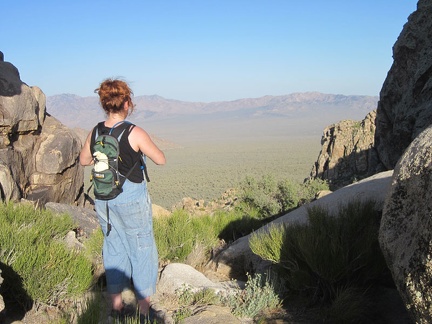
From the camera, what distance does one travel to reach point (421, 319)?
286cm

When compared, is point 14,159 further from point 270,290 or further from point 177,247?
point 270,290

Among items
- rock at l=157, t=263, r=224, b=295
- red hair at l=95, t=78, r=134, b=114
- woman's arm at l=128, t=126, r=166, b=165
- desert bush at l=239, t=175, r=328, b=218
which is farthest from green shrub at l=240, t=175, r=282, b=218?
red hair at l=95, t=78, r=134, b=114

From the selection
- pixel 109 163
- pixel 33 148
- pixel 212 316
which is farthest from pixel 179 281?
pixel 33 148

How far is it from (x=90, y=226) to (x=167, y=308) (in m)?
4.55

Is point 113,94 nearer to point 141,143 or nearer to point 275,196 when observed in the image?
point 141,143

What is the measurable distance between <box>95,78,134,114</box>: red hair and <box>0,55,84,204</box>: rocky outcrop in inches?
242

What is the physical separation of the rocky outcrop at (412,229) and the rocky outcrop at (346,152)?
462 inches

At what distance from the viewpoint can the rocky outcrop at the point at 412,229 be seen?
2791mm

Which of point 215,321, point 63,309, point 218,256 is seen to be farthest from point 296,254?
point 63,309

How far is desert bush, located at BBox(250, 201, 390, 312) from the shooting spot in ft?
14.6

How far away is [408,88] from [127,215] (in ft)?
22.4

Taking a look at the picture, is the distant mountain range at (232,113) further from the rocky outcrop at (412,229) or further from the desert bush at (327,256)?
the rocky outcrop at (412,229)

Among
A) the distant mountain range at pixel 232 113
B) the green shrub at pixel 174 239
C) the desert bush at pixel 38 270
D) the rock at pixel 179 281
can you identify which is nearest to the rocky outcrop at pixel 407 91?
the green shrub at pixel 174 239

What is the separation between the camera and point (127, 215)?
13.4ft
